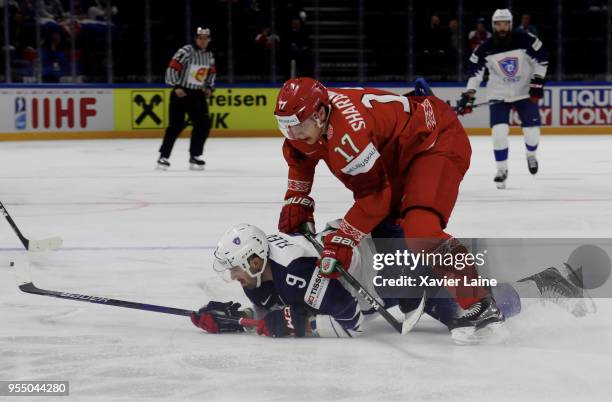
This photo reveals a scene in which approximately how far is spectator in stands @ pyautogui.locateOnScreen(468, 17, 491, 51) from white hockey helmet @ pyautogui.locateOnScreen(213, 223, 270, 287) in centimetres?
1316

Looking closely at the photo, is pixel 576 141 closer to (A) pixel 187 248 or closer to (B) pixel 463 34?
(B) pixel 463 34

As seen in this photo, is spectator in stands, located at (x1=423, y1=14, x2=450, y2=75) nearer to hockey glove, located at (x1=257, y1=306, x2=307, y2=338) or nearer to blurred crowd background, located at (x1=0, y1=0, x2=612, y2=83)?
blurred crowd background, located at (x1=0, y1=0, x2=612, y2=83)

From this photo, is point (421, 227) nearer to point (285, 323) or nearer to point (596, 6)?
point (285, 323)

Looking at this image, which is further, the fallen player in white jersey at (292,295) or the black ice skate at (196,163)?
the black ice skate at (196,163)

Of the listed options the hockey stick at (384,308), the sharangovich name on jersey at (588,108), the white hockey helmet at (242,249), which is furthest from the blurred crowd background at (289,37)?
the hockey stick at (384,308)

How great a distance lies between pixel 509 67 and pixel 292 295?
599 centimetres

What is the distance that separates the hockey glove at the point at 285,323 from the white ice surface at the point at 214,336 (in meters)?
0.05

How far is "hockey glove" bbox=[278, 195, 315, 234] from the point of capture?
3816 millimetres

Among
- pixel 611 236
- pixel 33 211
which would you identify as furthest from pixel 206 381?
pixel 33 211

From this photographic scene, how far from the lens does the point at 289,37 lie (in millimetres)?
15867

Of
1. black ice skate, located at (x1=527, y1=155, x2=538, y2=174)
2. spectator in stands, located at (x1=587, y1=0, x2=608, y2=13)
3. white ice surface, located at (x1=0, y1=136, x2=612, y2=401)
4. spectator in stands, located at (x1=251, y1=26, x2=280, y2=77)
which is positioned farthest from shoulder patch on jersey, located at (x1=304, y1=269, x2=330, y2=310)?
spectator in stands, located at (x1=587, y1=0, x2=608, y2=13)

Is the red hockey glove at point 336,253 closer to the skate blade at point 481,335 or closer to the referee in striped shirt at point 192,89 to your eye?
the skate blade at point 481,335

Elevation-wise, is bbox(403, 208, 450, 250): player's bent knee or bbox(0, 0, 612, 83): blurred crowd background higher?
bbox(0, 0, 612, 83): blurred crowd background

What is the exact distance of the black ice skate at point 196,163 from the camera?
10.5 meters
